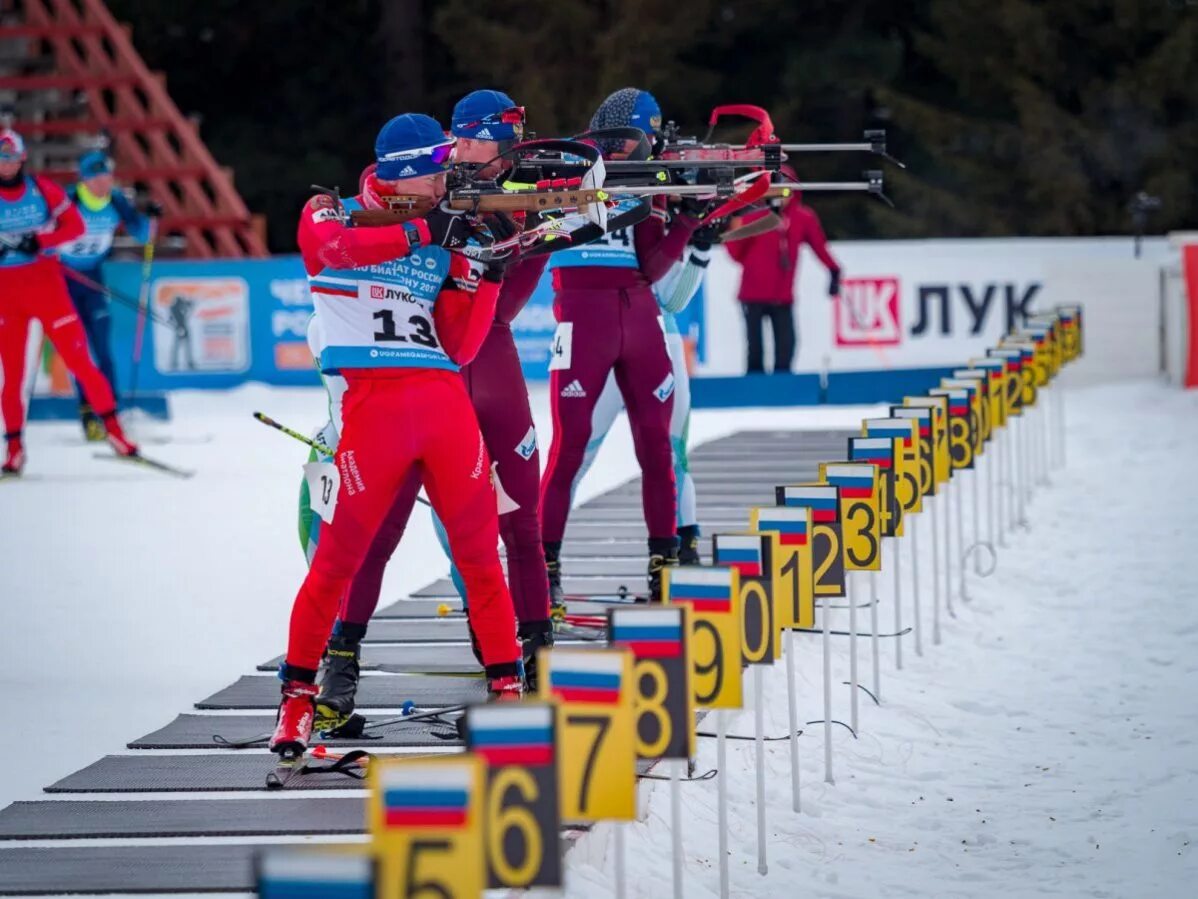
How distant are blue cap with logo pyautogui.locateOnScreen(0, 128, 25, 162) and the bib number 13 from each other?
769 centimetres

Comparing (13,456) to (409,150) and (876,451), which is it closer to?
(876,451)

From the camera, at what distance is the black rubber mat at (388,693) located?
670 centimetres

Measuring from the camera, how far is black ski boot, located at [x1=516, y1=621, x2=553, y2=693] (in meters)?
6.33

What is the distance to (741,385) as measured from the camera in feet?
55.8

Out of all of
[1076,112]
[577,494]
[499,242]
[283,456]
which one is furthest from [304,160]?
[499,242]

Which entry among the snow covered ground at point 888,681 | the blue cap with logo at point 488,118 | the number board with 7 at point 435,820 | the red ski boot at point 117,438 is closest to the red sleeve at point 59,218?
the red ski boot at point 117,438

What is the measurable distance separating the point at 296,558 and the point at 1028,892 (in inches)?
213

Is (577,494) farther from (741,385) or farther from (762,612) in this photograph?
(762,612)

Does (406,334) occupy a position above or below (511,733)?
above

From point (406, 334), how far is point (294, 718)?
1.12 metres

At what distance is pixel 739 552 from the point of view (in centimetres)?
550

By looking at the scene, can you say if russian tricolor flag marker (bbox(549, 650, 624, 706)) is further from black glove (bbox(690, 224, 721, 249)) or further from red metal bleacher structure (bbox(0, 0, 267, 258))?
red metal bleacher structure (bbox(0, 0, 267, 258))

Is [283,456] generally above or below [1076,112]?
below

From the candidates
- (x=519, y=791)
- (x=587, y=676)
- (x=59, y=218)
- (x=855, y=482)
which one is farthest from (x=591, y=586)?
(x=59, y=218)
